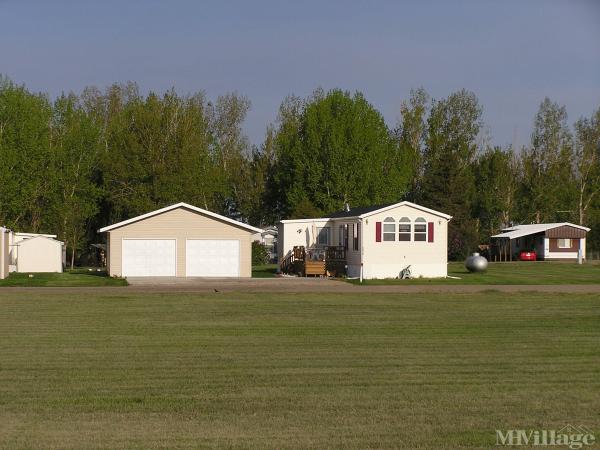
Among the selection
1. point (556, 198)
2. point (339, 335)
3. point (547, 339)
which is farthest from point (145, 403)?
point (556, 198)

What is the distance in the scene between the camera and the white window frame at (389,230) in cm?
4262

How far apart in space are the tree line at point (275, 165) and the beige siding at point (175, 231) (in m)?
20.7

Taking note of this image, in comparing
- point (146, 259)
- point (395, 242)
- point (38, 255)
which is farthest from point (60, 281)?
point (395, 242)

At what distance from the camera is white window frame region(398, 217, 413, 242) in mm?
42875

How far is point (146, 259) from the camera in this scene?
42.6 metres

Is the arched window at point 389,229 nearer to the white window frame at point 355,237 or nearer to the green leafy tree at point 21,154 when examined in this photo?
the white window frame at point 355,237

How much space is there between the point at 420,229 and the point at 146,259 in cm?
1353

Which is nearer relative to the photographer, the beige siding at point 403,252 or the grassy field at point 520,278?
the grassy field at point 520,278

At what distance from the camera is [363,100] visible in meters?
72.1

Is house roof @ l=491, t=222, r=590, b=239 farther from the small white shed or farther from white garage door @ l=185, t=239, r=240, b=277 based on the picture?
the small white shed

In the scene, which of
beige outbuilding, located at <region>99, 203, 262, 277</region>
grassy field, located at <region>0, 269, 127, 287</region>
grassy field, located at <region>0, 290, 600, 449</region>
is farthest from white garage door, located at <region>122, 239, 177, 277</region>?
grassy field, located at <region>0, 290, 600, 449</region>

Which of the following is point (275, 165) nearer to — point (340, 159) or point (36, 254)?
point (340, 159)

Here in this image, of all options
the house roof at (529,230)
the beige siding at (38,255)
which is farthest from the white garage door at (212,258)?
the house roof at (529,230)

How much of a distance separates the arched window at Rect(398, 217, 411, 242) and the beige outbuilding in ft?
25.0
